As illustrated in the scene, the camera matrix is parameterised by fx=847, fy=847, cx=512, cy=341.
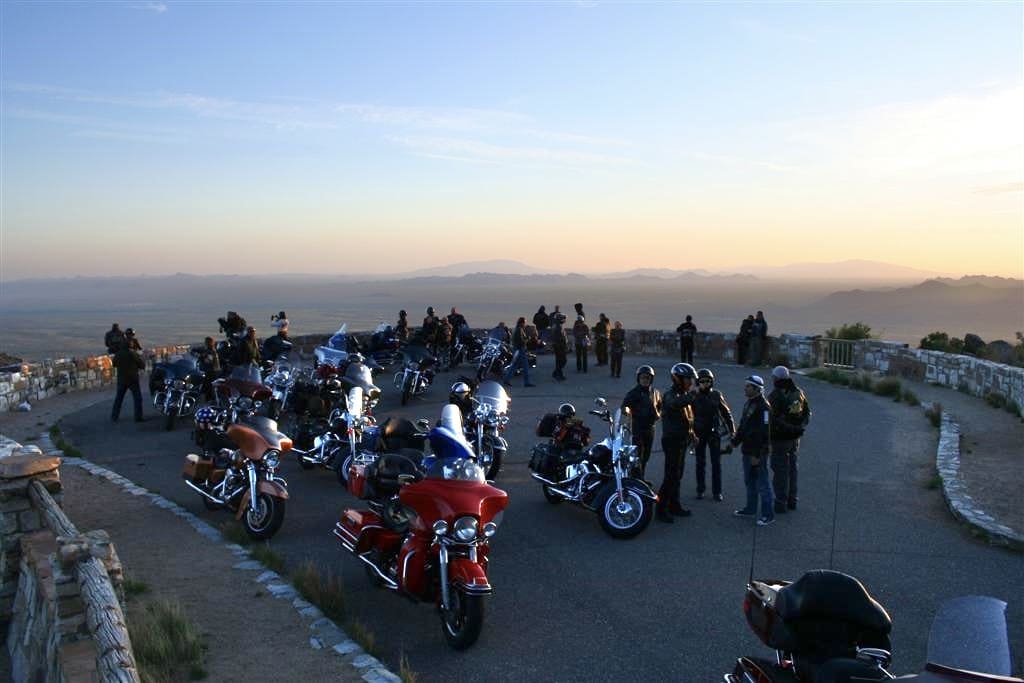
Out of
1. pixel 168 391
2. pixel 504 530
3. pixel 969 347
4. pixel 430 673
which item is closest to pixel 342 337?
pixel 168 391

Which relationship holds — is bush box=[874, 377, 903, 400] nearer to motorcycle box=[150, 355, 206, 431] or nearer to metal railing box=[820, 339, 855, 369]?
metal railing box=[820, 339, 855, 369]

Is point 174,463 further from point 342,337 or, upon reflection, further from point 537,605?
point 537,605

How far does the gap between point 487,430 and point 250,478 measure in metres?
3.26

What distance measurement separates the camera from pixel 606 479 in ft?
28.2

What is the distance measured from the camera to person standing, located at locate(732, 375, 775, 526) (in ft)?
28.5

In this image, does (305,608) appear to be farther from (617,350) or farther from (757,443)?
(617,350)

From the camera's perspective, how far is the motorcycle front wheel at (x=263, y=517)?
8141 millimetres

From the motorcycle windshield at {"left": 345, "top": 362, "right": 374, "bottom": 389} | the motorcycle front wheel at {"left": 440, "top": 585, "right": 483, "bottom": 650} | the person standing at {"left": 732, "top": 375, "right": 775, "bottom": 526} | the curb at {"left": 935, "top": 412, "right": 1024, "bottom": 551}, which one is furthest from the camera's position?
the motorcycle windshield at {"left": 345, "top": 362, "right": 374, "bottom": 389}

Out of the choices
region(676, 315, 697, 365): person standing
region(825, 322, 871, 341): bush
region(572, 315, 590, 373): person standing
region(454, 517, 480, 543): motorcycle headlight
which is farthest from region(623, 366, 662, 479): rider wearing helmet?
region(825, 322, 871, 341): bush

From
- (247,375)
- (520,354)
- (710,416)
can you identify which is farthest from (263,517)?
(520,354)

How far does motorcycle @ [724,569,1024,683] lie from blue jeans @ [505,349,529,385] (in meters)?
14.9

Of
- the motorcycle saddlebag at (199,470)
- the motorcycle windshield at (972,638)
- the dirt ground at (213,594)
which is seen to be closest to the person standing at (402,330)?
the dirt ground at (213,594)

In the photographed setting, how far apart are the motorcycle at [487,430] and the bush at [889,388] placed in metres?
9.84

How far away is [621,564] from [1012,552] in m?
3.55
